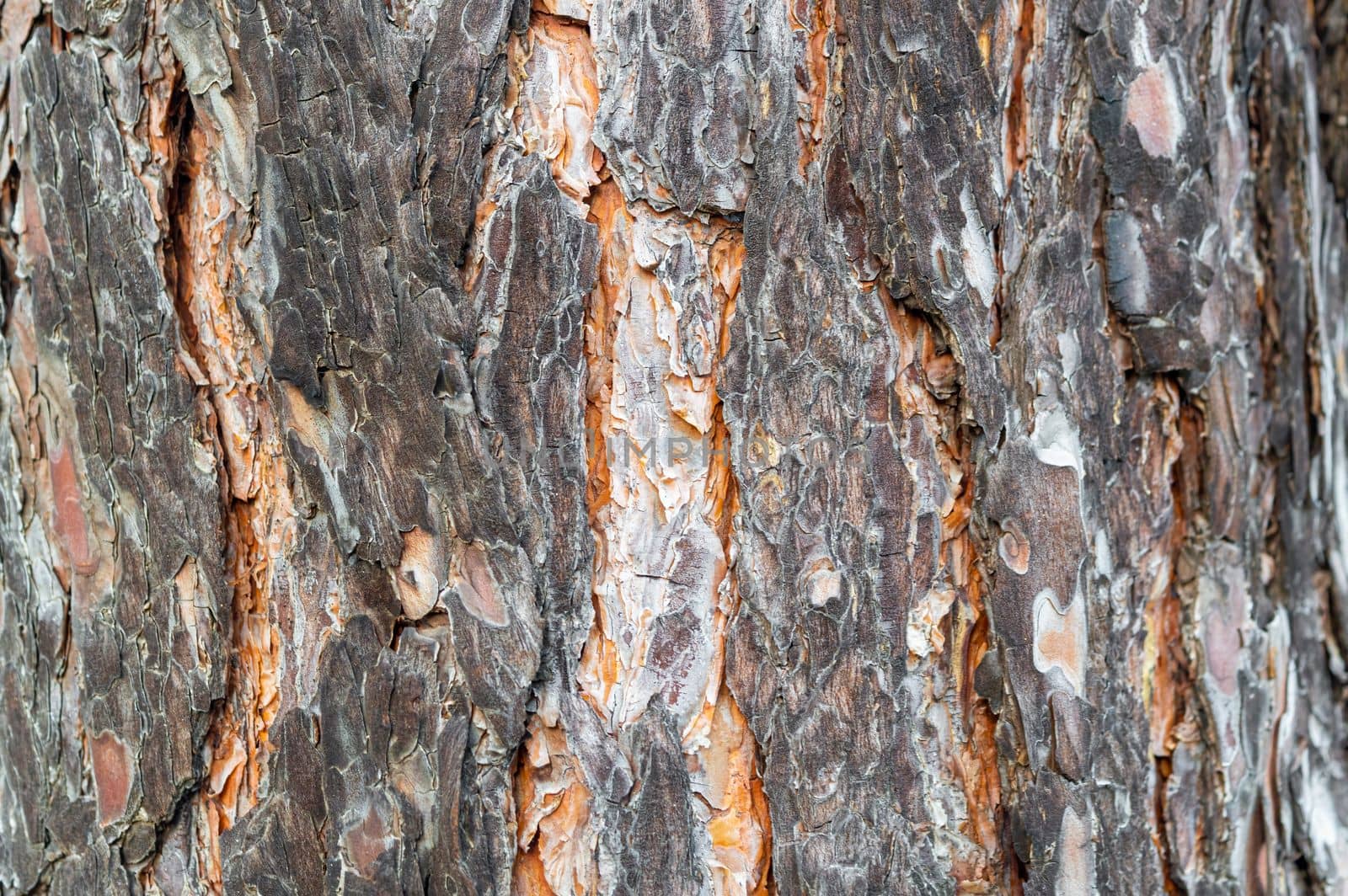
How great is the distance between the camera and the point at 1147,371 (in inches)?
33.1

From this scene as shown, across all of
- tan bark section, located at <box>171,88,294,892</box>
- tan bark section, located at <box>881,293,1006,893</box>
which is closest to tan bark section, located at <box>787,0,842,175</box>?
tan bark section, located at <box>881,293,1006,893</box>

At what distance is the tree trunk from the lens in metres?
0.75

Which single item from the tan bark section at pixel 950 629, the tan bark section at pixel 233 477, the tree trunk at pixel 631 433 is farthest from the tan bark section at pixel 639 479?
the tan bark section at pixel 233 477

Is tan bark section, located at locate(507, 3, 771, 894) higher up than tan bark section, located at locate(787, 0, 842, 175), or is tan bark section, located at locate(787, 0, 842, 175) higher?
tan bark section, located at locate(787, 0, 842, 175)

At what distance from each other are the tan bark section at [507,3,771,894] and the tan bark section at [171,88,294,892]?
255 mm

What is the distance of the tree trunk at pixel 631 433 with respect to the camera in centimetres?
75

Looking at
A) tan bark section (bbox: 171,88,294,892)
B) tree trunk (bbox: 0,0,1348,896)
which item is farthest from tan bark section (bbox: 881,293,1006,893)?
tan bark section (bbox: 171,88,294,892)

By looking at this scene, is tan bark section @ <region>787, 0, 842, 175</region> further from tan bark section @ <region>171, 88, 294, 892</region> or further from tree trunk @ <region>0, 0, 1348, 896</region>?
tan bark section @ <region>171, 88, 294, 892</region>

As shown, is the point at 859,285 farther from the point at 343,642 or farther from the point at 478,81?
the point at 343,642

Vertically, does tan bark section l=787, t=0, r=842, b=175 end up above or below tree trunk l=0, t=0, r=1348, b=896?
above

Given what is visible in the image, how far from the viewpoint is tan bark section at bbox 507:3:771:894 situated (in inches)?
29.8

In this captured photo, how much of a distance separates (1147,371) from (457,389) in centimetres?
60

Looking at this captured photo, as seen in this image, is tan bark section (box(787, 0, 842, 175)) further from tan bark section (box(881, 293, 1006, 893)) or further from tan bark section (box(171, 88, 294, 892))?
tan bark section (box(171, 88, 294, 892))

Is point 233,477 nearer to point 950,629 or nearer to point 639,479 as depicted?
point 639,479
